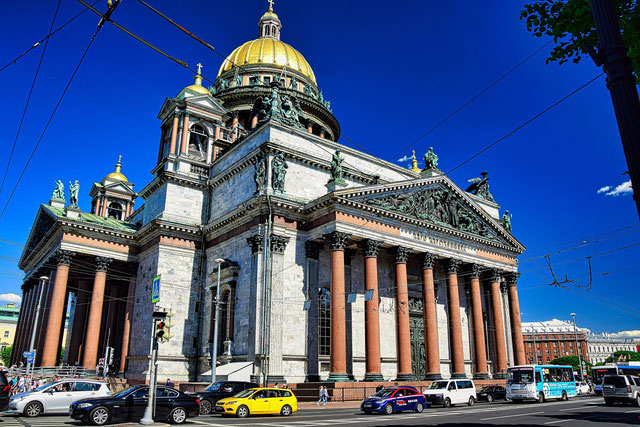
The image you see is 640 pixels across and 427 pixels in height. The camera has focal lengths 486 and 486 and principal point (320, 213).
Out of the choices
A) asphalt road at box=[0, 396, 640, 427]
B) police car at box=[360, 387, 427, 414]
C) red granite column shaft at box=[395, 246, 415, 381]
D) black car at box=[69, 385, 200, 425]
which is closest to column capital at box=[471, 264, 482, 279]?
red granite column shaft at box=[395, 246, 415, 381]

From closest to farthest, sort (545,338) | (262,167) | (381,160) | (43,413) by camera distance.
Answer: (43,413)
(262,167)
(381,160)
(545,338)

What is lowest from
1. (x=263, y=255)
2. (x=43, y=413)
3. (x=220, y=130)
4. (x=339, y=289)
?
(x=43, y=413)

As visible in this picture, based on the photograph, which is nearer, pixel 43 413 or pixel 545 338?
pixel 43 413

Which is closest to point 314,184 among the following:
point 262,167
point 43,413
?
point 262,167

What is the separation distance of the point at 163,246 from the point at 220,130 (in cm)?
1409

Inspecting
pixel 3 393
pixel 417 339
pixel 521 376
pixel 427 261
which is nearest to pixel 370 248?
pixel 427 261

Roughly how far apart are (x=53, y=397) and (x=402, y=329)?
2033 cm

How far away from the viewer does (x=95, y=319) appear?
37.0 meters

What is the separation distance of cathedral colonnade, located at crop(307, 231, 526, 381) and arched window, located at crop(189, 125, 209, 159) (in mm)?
18407

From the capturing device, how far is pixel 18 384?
29.9m

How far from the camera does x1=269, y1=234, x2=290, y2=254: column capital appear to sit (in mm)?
31594

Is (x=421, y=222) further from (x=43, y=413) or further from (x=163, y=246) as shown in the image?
(x=43, y=413)

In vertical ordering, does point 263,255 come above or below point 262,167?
below

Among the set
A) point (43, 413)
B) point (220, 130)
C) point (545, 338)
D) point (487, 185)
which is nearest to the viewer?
point (43, 413)
